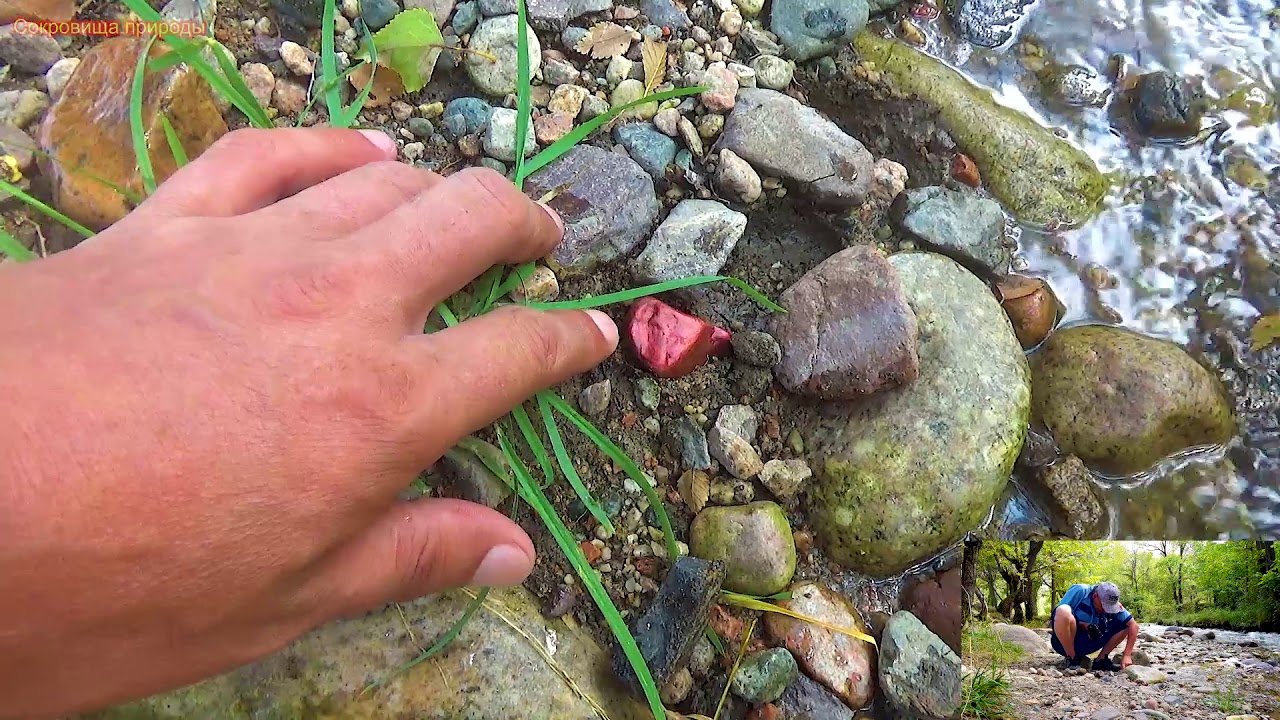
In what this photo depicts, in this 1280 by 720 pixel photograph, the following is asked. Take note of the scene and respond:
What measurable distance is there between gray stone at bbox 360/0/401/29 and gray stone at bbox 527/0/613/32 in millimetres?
361

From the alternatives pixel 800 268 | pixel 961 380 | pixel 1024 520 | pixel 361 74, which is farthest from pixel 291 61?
pixel 1024 520

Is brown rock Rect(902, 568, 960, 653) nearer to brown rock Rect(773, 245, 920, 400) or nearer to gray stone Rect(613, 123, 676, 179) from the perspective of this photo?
brown rock Rect(773, 245, 920, 400)

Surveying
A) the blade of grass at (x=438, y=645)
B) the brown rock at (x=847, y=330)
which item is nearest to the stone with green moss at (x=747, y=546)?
the brown rock at (x=847, y=330)

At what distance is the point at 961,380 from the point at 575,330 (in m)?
1.03

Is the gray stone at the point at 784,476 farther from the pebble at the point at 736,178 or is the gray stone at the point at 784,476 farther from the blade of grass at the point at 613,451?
the pebble at the point at 736,178

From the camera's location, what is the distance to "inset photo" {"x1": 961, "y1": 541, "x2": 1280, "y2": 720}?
168 centimetres

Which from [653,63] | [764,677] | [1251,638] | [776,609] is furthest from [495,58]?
[1251,638]

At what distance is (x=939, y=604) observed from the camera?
6.93 ft

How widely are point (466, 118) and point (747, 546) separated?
52.4 inches

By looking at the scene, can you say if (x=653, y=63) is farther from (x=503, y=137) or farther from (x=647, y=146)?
(x=503, y=137)

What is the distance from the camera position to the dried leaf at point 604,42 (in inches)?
89.3

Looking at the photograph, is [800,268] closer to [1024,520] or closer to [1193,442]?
[1024,520]

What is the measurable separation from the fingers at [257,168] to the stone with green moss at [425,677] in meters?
0.92

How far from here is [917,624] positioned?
2064mm
